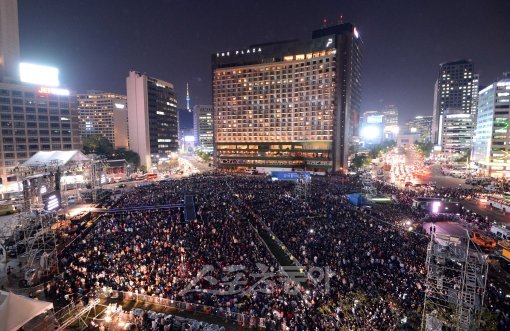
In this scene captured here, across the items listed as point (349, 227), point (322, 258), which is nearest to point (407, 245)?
point (349, 227)

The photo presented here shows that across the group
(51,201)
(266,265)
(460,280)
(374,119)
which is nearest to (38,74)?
(51,201)

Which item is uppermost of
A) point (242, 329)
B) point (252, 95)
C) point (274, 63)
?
point (274, 63)

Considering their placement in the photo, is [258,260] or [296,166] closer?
[258,260]

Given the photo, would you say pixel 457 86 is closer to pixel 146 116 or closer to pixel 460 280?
pixel 146 116

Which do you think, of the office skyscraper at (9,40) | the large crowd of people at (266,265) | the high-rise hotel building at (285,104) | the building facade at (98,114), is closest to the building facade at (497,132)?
the high-rise hotel building at (285,104)

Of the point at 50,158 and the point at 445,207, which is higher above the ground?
the point at 50,158

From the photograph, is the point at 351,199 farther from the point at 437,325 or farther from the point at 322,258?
the point at 437,325

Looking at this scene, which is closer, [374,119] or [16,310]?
[16,310]
